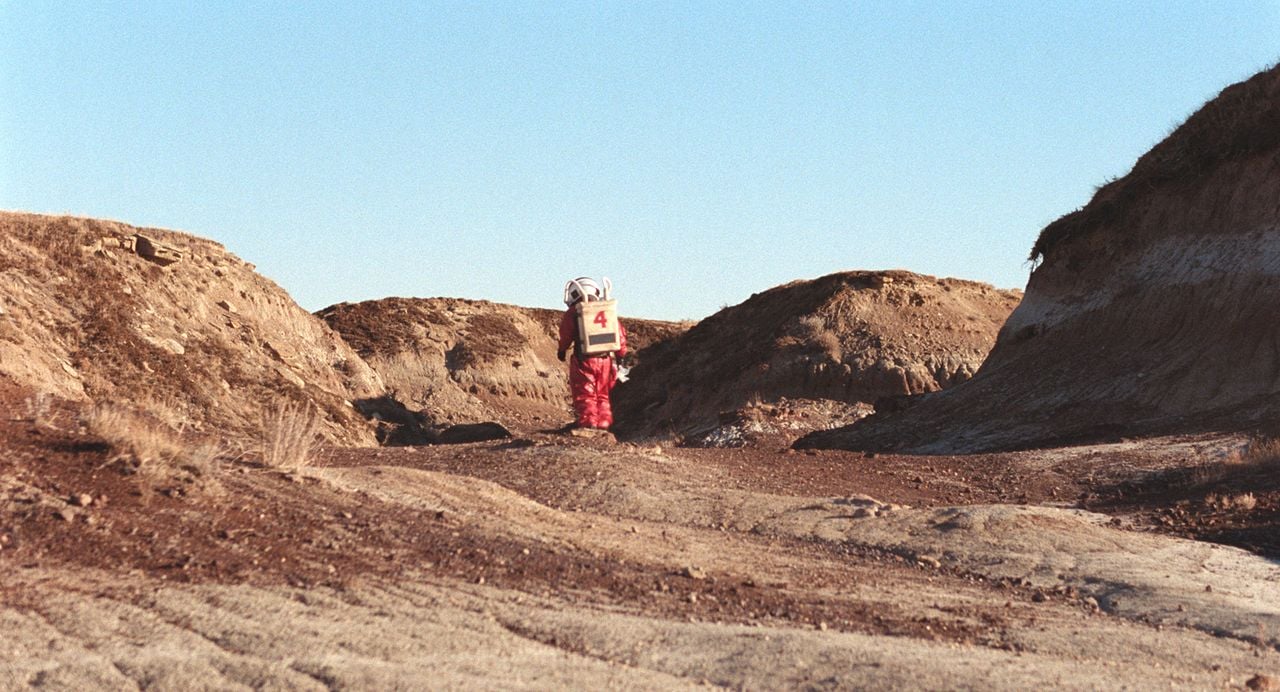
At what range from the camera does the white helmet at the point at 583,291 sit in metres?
18.4

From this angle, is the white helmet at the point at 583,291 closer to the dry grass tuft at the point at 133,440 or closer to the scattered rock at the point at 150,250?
the dry grass tuft at the point at 133,440

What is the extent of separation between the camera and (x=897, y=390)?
3919cm

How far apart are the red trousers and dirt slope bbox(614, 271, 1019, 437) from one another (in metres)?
18.2

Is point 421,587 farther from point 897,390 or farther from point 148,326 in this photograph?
point 897,390

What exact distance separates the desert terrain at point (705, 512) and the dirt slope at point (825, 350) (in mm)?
8379

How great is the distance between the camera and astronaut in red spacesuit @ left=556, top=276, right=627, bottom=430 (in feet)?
60.3

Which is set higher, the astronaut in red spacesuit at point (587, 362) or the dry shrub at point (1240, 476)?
the astronaut in red spacesuit at point (587, 362)

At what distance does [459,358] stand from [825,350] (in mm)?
17795

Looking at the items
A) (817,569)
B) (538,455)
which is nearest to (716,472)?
(538,455)

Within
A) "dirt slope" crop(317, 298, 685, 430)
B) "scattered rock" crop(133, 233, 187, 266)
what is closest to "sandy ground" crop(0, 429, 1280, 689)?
"scattered rock" crop(133, 233, 187, 266)

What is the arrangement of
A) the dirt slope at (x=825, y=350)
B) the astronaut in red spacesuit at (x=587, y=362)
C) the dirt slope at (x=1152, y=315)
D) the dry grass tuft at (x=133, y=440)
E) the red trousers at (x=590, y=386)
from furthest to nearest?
the dirt slope at (x=825, y=350) → the dirt slope at (x=1152, y=315) → the red trousers at (x=590, y=386) → the astronaut in red spacesuit at (x=587, y=362) → the dry grass tuft at (x=133, y=440)

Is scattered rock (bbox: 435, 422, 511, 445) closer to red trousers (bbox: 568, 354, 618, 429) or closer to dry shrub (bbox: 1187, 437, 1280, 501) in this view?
red trousers (bbox: 568, 354, 618, 429)

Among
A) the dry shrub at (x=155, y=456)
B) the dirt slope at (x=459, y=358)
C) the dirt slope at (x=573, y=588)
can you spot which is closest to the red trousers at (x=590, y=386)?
the dirt slope at (x=573, y=588)

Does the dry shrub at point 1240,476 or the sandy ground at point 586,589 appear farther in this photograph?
the dry shrub at point 1240,476
